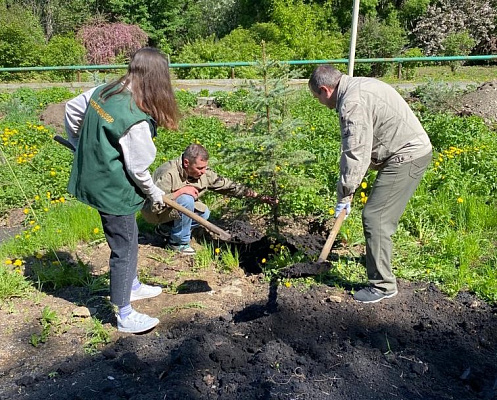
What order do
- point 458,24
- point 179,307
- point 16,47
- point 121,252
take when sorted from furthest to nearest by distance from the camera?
point 458,24
point 16,47
point 179,307
point 121,252

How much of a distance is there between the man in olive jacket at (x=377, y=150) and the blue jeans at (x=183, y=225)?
153 centimetres

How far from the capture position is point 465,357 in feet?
10.8

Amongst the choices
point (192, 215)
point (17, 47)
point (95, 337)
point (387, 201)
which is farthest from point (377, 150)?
point (17, 47)

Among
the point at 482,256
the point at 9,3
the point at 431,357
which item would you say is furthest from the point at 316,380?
the point at 9,3

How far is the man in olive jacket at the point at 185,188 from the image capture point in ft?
15.2

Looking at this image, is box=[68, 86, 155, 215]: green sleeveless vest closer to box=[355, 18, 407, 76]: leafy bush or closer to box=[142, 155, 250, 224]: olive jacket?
box=[142, 155, 250, 224]: olive jacket

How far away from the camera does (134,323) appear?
367 centimetres

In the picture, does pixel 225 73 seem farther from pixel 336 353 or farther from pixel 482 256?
pixel 336 353

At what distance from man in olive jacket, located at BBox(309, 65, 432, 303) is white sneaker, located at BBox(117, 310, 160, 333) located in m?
1.57

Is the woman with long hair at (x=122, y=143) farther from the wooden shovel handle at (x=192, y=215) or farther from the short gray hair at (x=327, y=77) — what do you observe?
the short gray hair at (x=327, y=77)

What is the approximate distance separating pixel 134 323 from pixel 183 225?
1328mm

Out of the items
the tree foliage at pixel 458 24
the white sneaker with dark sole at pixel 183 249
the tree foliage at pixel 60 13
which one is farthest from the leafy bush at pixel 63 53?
the white sneaker with dark sole at pixel 183 249

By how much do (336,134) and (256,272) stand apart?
12.0ft

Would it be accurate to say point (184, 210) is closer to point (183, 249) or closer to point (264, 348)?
point (264, 348)
